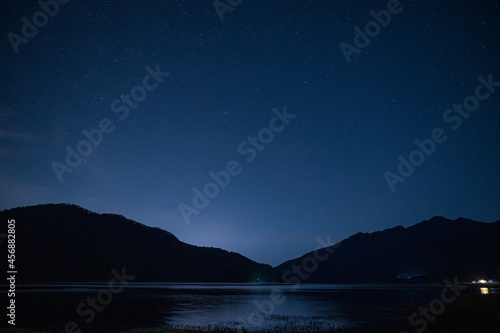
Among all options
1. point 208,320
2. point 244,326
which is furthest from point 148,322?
point 244,326

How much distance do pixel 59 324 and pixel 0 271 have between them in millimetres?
205596

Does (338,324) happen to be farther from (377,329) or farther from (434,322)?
(434,322)

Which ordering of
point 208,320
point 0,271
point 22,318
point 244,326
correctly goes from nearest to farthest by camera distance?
1. point 244,326
2. point 22,318
3. point 208,320
4. point 0,271

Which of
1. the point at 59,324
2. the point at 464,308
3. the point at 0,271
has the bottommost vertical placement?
the point at 464,308

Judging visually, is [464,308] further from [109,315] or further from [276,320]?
[109,315]

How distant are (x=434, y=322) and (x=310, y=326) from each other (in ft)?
47.6

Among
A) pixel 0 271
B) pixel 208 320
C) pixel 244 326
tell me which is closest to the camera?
pixel 244 326

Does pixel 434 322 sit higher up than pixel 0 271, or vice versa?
pixel 0 271

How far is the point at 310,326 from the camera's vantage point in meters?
38.6

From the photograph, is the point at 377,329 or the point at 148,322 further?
the point at 148,322

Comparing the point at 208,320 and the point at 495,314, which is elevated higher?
the point at 208,320

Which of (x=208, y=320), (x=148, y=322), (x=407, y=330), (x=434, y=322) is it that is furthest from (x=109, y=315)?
(x=434, y=322)

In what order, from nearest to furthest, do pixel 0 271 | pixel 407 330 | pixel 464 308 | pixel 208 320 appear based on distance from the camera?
pixel 407 330
pixel 208 320
pixel 464 308
pixel 0 271

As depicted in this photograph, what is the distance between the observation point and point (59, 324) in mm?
37312
